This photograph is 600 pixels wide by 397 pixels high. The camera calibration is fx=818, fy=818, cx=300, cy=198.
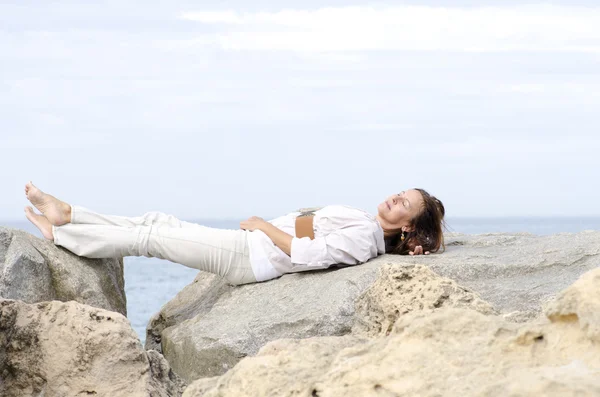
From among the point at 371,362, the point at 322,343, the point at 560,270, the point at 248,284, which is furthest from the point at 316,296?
the point at 371,362

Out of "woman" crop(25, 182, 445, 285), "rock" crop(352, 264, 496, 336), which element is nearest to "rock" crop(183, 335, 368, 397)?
"rock" crop(352, 264, 496, 336)

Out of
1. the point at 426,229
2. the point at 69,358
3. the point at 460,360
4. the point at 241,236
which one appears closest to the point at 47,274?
the point at 241,236

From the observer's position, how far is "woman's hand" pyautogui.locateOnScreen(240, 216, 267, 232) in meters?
5.97

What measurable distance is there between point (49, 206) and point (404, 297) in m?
2.90

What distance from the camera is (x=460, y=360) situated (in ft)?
6.89

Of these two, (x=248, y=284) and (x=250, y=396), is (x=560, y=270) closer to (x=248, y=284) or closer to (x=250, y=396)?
(x=248, y=284)

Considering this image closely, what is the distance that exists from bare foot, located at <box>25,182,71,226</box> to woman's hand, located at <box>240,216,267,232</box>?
4.11 ft

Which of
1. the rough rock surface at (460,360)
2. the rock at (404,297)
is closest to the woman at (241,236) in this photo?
the rock at (404,297)

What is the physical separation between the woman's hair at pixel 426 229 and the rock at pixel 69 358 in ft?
8.81

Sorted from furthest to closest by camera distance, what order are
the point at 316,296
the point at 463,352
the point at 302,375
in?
1. the point at 316,296
2. the point at 302,375
3. the point at 463,352

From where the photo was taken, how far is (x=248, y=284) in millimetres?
5855

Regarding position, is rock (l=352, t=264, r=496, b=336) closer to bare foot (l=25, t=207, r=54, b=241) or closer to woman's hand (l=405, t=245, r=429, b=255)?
woman's hand (l=405, t=245, r=429, b=255)

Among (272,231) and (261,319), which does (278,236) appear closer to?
(272,231)

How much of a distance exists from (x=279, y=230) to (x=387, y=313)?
6.54ft
